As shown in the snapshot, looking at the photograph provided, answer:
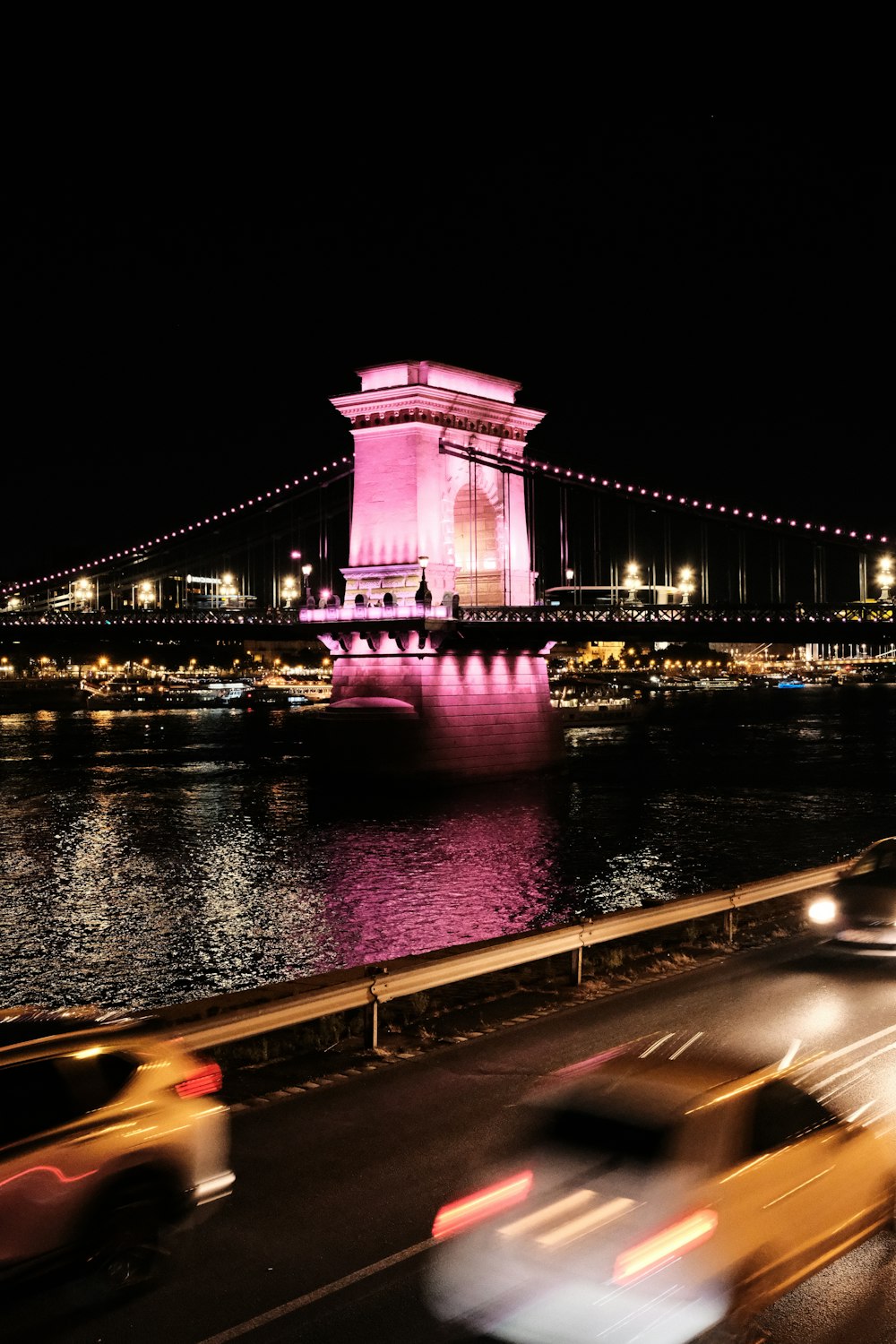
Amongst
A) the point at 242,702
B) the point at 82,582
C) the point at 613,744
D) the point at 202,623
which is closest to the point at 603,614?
the point at 202,623

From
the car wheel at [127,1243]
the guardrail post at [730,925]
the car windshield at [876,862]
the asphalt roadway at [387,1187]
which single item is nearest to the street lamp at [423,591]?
the car windshield at [876,862]

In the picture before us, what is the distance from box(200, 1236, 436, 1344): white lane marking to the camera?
6.64 metres

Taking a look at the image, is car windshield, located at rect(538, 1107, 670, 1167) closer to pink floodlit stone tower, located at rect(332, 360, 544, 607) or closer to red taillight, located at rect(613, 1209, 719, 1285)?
red taillight, located at rect(613, 1209, 719, 1285)

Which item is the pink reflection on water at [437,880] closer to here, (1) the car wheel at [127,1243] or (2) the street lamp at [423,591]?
(2) the street lamp at [423,591]

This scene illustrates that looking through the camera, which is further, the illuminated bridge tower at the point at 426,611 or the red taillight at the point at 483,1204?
the illuminated bridge tower at the point at 426,611

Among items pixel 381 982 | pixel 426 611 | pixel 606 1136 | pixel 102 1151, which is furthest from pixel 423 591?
pixel 606 1136

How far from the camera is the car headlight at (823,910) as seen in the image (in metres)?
16.6

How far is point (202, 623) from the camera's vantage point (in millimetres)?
71125

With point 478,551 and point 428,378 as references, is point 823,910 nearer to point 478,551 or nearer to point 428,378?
point 428,378

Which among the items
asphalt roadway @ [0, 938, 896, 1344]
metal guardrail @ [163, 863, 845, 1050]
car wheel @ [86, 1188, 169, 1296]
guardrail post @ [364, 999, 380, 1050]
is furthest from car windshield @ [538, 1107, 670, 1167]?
guardrail post @ [364, 999, 380, 1050]

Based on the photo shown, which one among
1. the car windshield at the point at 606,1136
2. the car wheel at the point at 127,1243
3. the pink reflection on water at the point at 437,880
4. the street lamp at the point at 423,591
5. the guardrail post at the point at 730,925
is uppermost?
the street lamp at the point at 423,591

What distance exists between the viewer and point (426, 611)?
57.5 metres

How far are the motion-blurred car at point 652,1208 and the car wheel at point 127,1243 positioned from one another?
1511 mm

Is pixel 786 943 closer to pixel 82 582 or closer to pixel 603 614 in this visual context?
pixel 603 614
